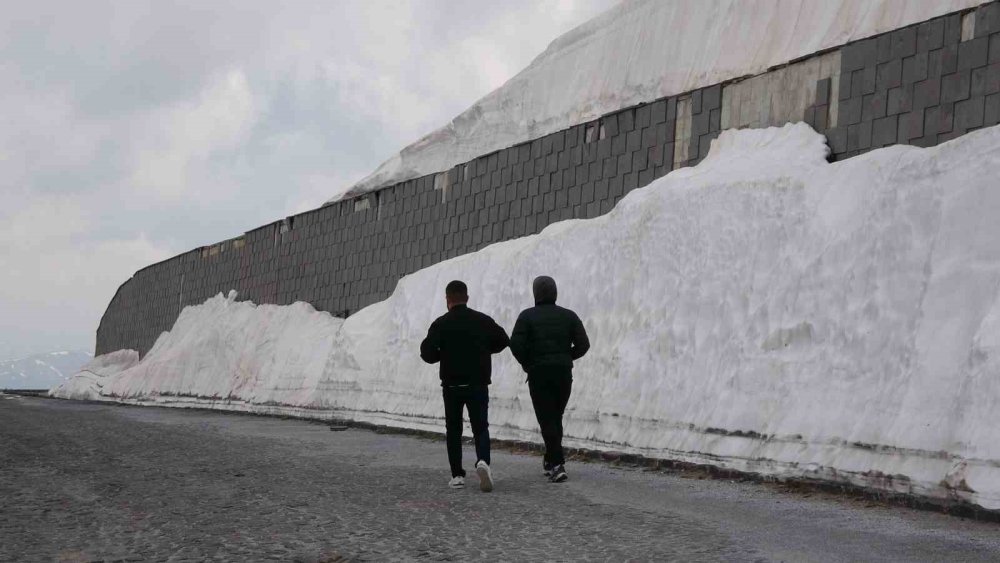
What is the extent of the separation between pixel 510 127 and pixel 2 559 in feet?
99.1

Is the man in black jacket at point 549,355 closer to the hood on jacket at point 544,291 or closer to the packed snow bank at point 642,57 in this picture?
the hood on jacket at point 544,291

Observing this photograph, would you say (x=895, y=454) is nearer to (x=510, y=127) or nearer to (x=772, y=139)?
(x=772, y=139)

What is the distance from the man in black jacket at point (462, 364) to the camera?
30.7ft

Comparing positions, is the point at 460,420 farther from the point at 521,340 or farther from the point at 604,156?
the point at 604,156

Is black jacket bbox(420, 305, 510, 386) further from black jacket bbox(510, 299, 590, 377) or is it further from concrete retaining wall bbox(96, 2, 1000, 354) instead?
concrete retaining wall bbox(96, 2, 1000, 354)

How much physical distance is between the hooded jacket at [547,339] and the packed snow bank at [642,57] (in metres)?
11.8

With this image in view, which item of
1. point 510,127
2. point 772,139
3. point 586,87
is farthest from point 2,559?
point 510,127

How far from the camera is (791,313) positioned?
35.7ft

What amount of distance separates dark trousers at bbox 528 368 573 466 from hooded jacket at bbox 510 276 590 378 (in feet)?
0.21

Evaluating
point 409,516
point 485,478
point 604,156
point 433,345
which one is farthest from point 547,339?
point 604,156

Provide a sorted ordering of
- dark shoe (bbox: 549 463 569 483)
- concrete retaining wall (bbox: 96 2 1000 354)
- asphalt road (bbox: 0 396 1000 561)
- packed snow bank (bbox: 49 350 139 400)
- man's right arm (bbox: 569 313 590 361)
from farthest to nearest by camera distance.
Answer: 1. packed snow bank (bbox: 49 350 139 400)
2. concrete retaining wall (bbox: 96 2 1000 354)
3. man's right arm (bbox: 569 313 590 361)
4. dark shoe (bbox: 549 463 569 483)
5. asphalt road (bbox: 0 396 1000 561)

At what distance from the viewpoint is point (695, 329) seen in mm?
12266

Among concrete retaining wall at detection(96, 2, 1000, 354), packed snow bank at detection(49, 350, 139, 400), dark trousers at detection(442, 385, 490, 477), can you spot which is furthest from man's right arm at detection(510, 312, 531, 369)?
packed snow bank at detection(49, 350, 139, 400)

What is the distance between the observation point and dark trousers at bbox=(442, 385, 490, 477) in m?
9.30
